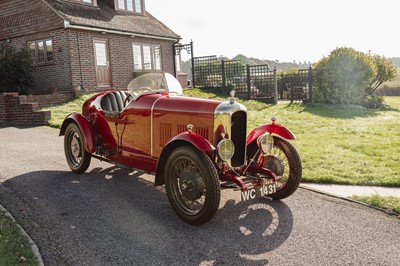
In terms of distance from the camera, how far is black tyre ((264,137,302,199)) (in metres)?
4.54

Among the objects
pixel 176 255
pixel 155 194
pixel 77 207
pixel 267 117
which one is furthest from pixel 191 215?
pixel 267 117

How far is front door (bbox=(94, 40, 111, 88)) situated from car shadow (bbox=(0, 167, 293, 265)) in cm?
1180

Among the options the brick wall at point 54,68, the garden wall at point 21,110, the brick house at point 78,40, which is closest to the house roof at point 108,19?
the brick house at point 78,40

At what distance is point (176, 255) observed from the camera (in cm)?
337

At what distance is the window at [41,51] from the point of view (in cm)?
1589

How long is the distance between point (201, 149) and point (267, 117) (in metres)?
9.07

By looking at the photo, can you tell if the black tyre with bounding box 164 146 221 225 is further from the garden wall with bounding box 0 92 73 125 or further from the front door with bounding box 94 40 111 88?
the front door with bounding box 94 40 111 88

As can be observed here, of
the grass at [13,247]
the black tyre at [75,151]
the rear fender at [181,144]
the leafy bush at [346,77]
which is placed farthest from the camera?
the leafy bush at [346,77]

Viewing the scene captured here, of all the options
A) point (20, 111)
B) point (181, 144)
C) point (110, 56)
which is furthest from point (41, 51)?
point (181, 144)

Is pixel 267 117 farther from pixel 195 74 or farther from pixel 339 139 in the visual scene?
pixel 195 74

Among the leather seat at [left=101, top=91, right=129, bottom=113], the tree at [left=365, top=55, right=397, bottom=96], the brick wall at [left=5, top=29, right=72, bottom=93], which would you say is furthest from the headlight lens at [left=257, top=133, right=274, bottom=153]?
the tree at [left=365, top=55, right=397, bottom=96]

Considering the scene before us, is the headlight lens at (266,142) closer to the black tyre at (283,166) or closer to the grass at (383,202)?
the black tyre at (283,166)

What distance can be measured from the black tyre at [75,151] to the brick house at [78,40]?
31.8 ft

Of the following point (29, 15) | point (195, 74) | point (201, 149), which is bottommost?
point (201, 149)
